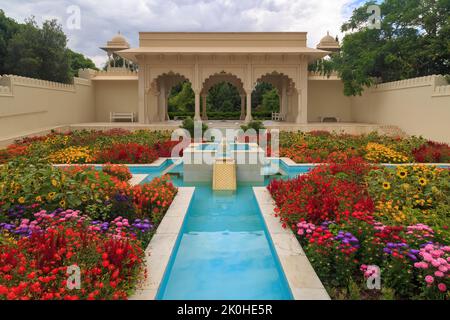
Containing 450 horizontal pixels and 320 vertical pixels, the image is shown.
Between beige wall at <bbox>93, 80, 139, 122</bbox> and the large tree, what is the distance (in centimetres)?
1118

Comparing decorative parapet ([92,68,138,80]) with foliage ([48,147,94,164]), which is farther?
decorative parapet ([92,68,138,80])

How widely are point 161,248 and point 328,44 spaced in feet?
77.5

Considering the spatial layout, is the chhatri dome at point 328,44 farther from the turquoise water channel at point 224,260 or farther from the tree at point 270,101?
the turquoise water channel at point 224,260

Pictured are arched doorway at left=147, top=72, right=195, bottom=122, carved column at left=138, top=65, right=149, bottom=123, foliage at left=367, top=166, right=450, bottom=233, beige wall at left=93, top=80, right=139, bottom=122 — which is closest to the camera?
foliage at left=367, top=166, right=450, bottom=233

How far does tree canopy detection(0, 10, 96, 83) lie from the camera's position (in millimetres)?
17688

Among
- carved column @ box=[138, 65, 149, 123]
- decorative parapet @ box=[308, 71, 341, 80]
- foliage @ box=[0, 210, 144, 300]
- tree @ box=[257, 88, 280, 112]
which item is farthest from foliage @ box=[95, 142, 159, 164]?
tree @ box=[257, 88, 280, 112]

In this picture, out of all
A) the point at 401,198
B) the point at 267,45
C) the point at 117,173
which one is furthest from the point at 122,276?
the point at 267,45

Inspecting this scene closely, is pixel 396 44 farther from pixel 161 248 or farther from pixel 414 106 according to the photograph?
pixel 161 248

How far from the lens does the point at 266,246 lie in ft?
15.3

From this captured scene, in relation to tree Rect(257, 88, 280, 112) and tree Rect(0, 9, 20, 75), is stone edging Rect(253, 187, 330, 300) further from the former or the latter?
tree Rect(257, 88, 280, 112)

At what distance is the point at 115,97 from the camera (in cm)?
2197

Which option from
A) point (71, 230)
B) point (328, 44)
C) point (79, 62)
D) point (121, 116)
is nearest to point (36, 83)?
point (121, 116)

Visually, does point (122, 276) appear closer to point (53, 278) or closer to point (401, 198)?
point (53, 278)
